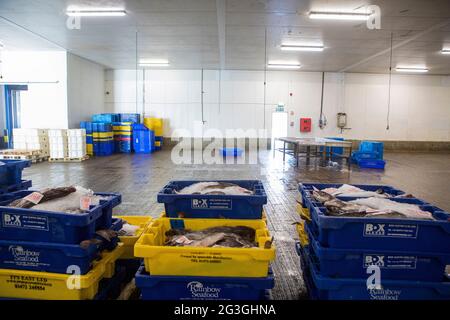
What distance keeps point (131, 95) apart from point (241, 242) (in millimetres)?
13641

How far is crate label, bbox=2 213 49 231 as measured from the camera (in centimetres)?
190

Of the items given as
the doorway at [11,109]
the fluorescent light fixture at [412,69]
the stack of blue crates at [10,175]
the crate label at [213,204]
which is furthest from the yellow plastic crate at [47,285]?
the fluorescent light fixture at [412,69]

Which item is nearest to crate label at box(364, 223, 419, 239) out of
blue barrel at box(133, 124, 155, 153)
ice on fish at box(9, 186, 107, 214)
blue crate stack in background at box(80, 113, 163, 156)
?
ice on fish at box(9, 186, 107, 214)

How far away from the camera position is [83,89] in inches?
474

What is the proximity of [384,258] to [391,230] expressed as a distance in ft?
0.55

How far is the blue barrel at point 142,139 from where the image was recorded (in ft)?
41.8

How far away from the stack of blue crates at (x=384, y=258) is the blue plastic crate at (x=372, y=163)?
857 cm

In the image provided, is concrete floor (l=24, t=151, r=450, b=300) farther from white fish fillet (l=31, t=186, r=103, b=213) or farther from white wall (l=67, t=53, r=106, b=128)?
white wall (l=67, t=53, r=106, b=128)

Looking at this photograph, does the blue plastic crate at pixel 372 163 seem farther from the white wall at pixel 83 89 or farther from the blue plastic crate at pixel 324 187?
the white wall at pixel 83 89

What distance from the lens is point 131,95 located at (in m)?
14.4

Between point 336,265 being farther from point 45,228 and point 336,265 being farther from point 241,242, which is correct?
point 45,228

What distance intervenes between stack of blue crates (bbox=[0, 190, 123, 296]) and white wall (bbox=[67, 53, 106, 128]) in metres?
9.98

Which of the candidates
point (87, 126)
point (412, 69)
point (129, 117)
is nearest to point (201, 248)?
point (87, 126)
